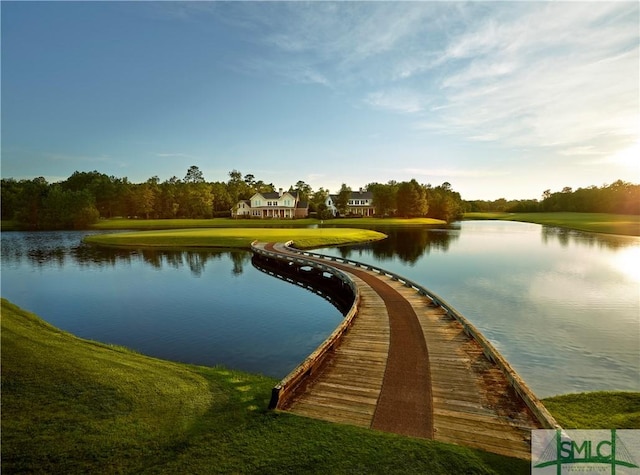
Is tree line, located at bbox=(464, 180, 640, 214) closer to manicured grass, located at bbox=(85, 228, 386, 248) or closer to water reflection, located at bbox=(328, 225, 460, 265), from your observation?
water reflection, located at bbox=(328, 225, 460, 265)

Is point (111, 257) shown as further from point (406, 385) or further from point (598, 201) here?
point (598, 201)

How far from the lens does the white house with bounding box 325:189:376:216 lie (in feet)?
364

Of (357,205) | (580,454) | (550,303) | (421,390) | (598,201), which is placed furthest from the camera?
(598,201)

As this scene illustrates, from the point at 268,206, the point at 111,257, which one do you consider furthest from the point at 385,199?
the point at 111,257

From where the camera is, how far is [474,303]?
21.4m

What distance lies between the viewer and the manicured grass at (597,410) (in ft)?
28.3

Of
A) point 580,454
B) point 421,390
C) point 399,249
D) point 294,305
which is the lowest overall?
point 294,305

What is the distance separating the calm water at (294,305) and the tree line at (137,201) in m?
58.0

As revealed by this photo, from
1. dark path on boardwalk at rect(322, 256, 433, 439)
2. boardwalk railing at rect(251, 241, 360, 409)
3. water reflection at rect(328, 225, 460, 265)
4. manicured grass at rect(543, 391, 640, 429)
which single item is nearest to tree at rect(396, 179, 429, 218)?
water reflection at rect(328, 225, 460, 265)

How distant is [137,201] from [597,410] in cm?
10896

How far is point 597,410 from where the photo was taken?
958 centimetres

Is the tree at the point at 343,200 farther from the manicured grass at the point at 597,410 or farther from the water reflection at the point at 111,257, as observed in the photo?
the manicured grass at the point at 597,410

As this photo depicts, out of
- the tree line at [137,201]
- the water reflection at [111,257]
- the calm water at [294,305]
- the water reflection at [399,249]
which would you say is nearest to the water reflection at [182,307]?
the calm water at [294,305]

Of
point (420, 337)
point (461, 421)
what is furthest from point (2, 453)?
point (420, 337)
